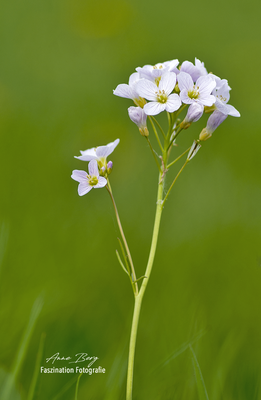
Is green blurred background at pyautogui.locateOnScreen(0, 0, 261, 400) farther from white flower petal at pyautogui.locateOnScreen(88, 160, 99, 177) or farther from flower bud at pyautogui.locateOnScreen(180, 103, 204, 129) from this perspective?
flower bud at pyautogui.locateOnScreen(180, 103, 204, 129)

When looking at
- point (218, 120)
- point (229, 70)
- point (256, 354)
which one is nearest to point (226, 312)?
point (256, 354)

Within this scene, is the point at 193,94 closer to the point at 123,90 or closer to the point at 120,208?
the point at 123,90

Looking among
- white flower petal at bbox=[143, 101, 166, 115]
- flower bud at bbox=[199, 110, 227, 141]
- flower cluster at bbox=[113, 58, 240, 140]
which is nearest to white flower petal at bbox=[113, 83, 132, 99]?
flower cluster at bbox=[113, 58, 240, 140]

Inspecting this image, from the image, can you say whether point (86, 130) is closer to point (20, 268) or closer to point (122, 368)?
point (20, 268)

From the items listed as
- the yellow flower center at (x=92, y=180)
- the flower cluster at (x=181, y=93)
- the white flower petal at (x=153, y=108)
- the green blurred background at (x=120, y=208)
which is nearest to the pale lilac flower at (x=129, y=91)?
the flower cluster at (x=181, y=93)

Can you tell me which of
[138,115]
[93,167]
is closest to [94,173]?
[93,167]
